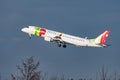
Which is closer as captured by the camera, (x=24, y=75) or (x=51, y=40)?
(x=24, y=75)

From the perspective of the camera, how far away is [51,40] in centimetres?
19625

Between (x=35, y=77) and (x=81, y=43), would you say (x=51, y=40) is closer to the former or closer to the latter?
(x=81, y=43)

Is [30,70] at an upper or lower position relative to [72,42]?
lower

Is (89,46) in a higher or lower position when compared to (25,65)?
higher

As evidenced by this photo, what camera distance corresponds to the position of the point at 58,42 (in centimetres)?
19975

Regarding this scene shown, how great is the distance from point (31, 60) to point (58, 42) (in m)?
61.1

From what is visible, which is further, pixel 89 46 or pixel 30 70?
pixel 89 46

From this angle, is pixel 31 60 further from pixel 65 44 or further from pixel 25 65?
pixel 65 44

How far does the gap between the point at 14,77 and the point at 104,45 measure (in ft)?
181

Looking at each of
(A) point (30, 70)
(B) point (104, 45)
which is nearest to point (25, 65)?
(A) point (30, 70)

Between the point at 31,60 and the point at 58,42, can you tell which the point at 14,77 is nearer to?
the point at 31,60

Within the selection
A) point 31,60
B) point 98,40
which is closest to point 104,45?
point 98,40

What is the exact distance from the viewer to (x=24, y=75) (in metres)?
137

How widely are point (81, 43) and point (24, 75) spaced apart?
64.9m
